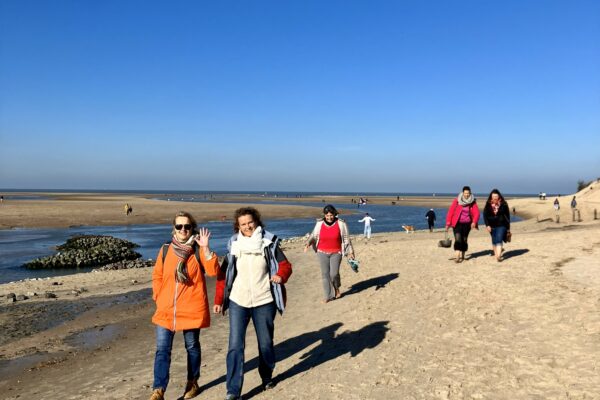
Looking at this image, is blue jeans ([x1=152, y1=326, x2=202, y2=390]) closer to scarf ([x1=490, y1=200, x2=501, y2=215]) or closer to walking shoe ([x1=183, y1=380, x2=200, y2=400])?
walking shoe ([x1=183, y1=380, x2=200, y2=400])

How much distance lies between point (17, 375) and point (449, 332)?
6735 millimetres

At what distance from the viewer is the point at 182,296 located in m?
4.75

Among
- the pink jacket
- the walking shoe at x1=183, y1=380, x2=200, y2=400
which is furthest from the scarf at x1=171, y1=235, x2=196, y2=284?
the pink jacket

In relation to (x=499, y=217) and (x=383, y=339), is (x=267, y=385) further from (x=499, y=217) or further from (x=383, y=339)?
(x=499, y=217)

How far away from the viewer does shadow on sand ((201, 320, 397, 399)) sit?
6.02 m

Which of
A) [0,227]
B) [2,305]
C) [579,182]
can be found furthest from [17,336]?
[579,182]

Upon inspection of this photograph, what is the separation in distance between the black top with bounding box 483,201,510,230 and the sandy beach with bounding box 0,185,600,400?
3.58ft

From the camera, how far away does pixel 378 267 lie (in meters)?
13.5

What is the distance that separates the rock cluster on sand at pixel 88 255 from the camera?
811 inches

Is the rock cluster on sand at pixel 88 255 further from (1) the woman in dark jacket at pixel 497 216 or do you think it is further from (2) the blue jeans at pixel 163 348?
(2) the blue jeans at pixel 163 348

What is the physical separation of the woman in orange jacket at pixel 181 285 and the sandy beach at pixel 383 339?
3.21 ft

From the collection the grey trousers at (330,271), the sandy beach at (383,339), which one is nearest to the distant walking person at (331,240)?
the grey trousers at (330,271)

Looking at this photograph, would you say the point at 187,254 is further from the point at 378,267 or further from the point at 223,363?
the point at 378,267

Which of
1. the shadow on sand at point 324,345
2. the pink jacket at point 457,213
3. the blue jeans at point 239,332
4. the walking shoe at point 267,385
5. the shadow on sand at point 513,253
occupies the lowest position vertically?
the shadow on sand at point 324,345
